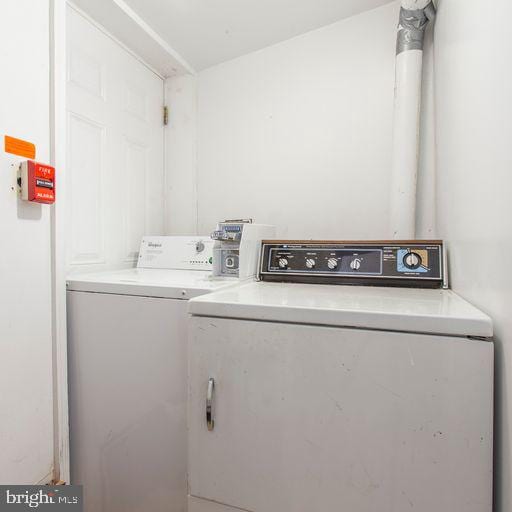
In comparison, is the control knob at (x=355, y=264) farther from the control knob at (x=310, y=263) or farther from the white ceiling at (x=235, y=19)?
the white ceiling at (x=235, y=19)

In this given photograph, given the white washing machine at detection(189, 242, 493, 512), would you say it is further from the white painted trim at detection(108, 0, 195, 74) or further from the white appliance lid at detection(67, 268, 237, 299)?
the white painted trim at detection(108, 0, 195, 74)

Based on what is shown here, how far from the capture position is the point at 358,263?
4.09 ft

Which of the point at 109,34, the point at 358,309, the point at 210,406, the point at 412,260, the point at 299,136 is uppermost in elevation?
the point at 109,34

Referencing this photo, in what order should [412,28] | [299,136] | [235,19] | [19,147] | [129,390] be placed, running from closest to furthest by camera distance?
[19,147] < [129,390] < [412,28] < [235,19] < [299,136]

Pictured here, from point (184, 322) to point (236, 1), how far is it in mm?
1529

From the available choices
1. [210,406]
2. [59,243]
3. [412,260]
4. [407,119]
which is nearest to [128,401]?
[210,406]

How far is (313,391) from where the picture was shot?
77 cm

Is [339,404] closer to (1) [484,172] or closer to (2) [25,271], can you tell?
(1) [484,172]

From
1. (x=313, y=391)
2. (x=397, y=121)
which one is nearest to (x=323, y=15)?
(x=397, y=121)

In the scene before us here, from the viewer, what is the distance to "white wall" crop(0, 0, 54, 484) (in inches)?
41.3

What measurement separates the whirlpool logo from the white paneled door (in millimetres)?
847

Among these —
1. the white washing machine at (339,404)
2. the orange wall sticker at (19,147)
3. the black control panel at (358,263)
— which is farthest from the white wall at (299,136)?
the orange wall sticker at (19,147)

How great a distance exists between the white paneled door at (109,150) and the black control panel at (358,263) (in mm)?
887

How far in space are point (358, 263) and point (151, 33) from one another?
1.61 m
